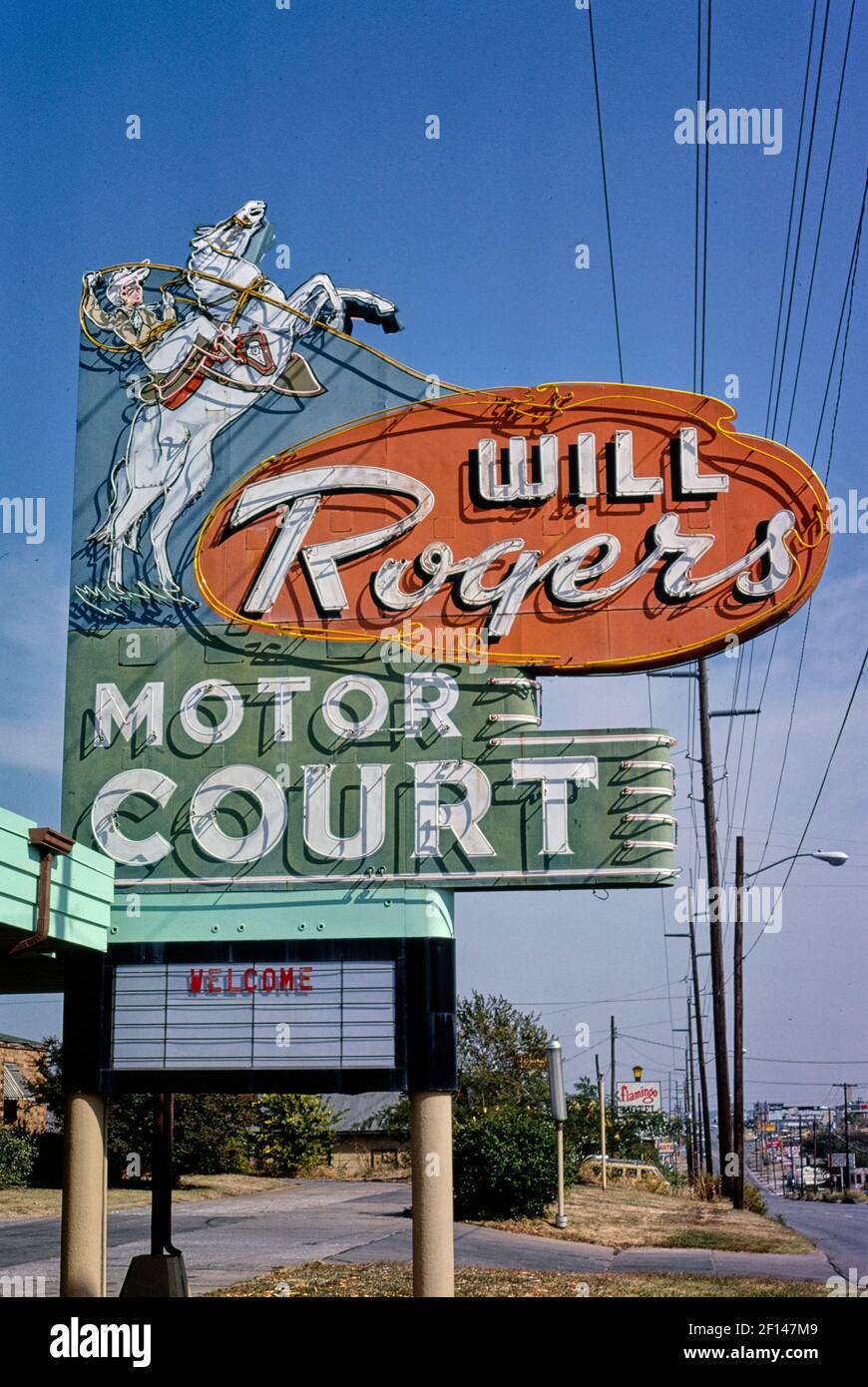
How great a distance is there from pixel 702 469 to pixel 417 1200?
7.62 m

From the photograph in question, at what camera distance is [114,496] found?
15320 mm

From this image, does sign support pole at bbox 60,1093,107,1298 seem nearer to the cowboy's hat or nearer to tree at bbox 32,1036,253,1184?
the cowboy's hat

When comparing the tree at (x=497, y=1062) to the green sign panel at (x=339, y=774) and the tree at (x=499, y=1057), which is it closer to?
the tree at (x=499, y=1057)

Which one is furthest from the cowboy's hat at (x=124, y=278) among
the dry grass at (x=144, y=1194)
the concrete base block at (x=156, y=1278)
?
the dry grass at (x=144, y=1194)

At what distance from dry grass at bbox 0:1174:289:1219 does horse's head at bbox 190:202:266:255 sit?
23567 millimetres

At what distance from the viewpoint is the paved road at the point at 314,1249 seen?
2150 centimetres

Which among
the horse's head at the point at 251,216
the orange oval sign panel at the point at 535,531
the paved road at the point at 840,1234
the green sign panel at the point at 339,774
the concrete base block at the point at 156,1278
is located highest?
the horse's head at the point at 251,216

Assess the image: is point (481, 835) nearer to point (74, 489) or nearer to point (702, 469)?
point (702, 469)

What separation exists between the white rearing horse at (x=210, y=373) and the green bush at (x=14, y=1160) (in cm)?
2862

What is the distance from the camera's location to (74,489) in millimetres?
15398

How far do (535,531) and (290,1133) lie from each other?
123 feet

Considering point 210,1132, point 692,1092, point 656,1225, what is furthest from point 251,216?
point 692,1092

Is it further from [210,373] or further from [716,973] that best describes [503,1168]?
[210,373]
